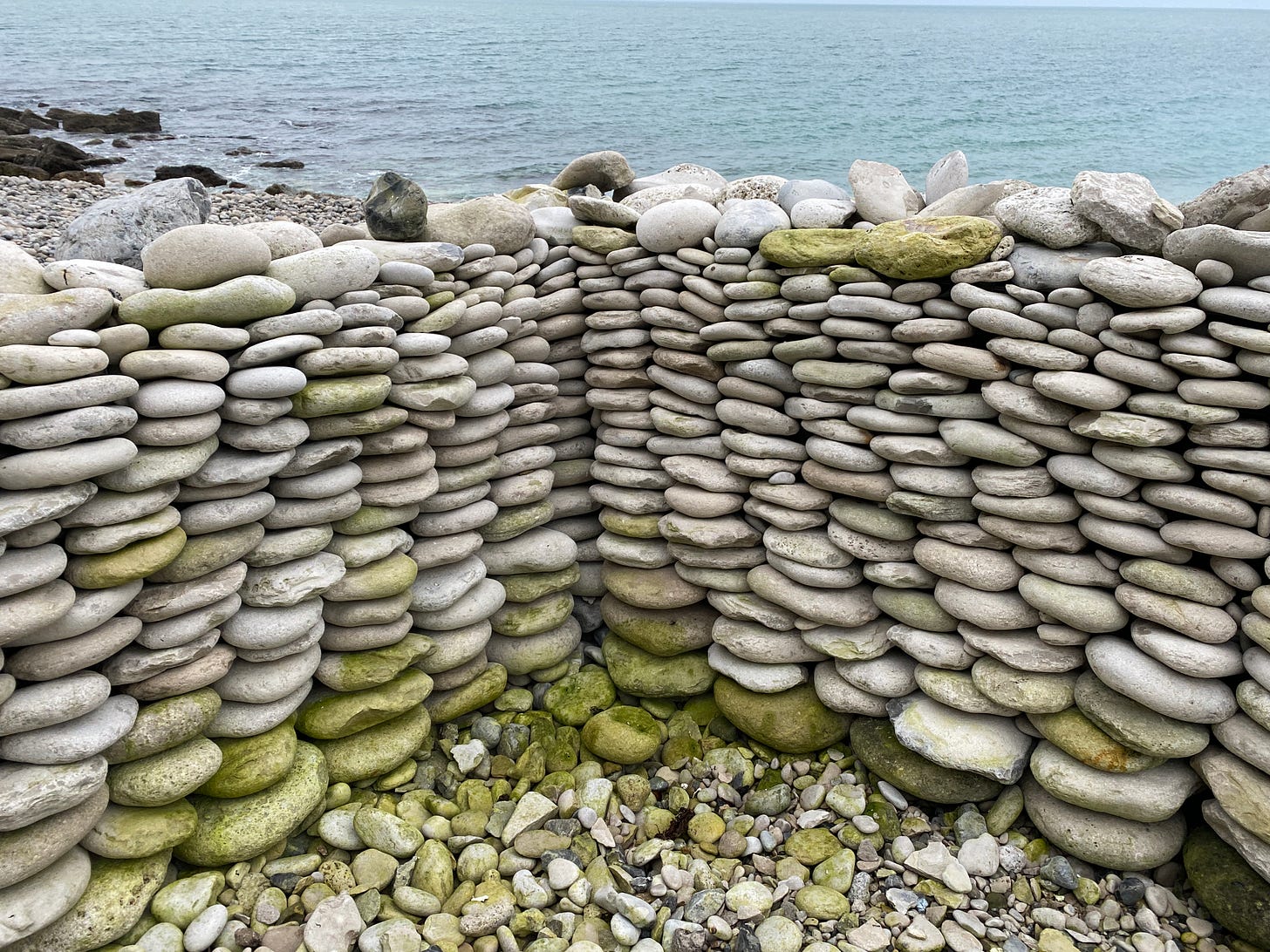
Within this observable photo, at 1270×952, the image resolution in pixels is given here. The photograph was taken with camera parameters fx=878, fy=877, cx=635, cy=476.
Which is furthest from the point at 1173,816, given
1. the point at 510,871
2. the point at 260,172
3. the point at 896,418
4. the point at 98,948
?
the point at 260,172

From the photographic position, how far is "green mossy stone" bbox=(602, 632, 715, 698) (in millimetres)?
4949

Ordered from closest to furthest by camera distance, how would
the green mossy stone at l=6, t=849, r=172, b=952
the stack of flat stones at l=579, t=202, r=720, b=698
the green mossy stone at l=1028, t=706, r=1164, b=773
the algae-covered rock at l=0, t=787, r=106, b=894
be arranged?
1. the algae-covered rock at l=0, t=787, r=106, b=894
2. the green mossy stone at l=6, t=849, r=172, b=952
3. the green mossy stone at l=1028, t=706, r=1164, b=773
4. the stack of flat stones at l=579, t=202, r=720, b=698

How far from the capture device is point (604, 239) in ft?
16.2

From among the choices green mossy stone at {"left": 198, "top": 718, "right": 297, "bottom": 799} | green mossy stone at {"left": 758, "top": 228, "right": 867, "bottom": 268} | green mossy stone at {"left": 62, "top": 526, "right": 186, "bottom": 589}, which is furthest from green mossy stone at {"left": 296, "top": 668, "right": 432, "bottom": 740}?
green mossy stone at {"left": 758, "top": 228, "right": 867, "bottom": 268}

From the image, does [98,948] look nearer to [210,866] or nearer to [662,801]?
[210,866]

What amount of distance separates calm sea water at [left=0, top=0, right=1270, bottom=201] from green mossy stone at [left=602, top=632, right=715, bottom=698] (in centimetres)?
Answer: 1624

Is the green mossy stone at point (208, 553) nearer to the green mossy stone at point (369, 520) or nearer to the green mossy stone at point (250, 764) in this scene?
the green mossy stone at point (369, 520)

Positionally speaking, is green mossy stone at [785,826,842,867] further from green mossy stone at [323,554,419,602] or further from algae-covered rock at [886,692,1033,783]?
green mossy stone at [323,554,419,602]

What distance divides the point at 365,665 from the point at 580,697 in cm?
125

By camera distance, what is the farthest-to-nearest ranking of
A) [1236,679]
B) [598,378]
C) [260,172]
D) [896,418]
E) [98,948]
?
1. [260,172]
2. [598,378]
3. [896,418]
4. [1236,679]
5. [98,948]

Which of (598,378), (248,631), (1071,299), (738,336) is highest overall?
(1071,299)

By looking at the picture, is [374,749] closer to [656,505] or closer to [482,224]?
[656,505]

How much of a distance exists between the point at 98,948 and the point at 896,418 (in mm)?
4052

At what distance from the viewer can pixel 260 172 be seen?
21.5 m
